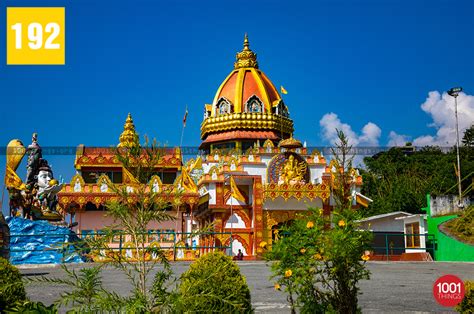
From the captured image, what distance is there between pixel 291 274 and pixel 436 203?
2107 cm

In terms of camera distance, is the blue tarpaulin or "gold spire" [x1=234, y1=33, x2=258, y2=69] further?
"gold spire" [x1=234, y1=33, x2=258, y2=69]

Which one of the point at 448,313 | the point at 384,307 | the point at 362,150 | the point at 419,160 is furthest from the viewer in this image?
the point at 419,160

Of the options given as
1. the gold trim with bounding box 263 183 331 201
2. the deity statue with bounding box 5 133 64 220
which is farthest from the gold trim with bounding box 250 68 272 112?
the deity statue with bounding box 5 133 64 220

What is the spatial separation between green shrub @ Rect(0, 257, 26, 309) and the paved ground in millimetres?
1220

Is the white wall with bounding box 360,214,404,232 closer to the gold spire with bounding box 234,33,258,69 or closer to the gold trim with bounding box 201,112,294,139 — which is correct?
the gold trim with bounding box 201,112,294,139

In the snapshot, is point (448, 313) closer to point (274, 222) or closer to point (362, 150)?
point (274, 222)

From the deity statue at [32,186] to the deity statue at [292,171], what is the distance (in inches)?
431

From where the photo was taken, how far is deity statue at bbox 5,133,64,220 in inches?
1035

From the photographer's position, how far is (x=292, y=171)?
2936 centimetres

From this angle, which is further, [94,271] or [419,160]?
[419,160]

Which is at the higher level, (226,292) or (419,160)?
(419,160)

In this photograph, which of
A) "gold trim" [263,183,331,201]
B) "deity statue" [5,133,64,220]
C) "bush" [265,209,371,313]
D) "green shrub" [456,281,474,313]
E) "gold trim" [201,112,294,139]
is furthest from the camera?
"gold trim" [201,112,294,139]

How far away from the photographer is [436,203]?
26844mm

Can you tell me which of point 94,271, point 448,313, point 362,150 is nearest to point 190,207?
point 362,150
